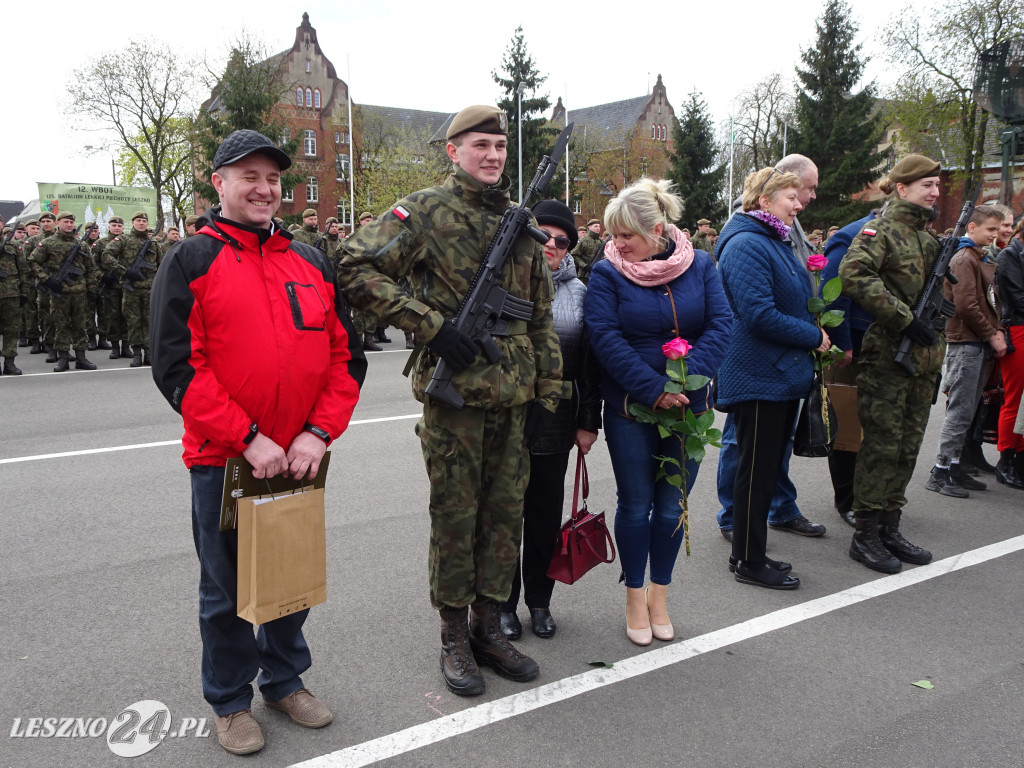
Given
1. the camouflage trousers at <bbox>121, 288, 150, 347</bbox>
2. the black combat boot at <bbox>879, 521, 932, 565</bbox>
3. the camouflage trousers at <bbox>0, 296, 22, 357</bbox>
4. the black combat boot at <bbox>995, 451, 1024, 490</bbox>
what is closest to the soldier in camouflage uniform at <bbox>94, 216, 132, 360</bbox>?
the camouflage trousers at <bbox>121, 288, 150, 347</bbox>

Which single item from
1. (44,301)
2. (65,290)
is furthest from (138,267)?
(44,301)

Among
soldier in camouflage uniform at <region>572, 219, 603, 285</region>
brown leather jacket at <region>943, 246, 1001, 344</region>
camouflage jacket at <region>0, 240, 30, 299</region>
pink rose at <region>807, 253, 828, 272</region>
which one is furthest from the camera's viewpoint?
soldier in camouflage uniform at <region>572, 219, 603, 285</region>

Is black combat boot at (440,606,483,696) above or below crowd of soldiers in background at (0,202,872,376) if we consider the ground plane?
below

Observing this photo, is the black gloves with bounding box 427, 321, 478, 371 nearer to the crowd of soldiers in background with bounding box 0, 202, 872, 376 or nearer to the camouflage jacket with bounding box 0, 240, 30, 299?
the crowd of soldiers in background with bounding box 0, 202, 872, 376

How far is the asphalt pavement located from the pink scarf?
161 centimetres

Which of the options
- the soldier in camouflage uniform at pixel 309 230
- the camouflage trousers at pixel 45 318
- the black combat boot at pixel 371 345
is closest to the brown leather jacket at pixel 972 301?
the black combat boot at pixel 371 345

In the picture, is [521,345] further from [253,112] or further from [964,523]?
[253,112]

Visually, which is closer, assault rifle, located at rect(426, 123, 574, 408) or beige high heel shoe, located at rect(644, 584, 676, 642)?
assault rifle, located at rect(426, 123, 574, 408)

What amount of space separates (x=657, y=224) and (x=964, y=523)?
3.39 metres

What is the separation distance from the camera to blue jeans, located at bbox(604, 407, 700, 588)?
362cm

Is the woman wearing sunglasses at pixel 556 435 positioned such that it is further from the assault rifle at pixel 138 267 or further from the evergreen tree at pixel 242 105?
the evergreen tree at pixel 242 105

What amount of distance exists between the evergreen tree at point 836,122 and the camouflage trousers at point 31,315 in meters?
34.6

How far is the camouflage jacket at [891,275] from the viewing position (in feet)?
14.6

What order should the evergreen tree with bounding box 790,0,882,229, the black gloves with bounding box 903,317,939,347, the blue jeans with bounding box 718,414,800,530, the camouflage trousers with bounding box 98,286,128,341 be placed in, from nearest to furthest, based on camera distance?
the black gloves with bounding box 903,317,939,347 → the blue jeans with bounding box 718,414,800,530 → the camouflage trousers with bounding box 98,286,128,341 → the evergreen tree with bounding box 790,0,882,229
